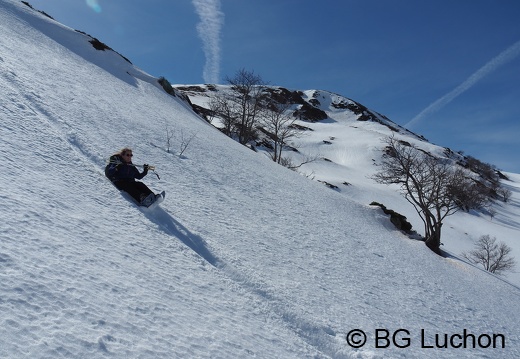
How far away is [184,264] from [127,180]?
265cm

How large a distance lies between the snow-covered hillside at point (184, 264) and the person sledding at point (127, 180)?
224 millimetres

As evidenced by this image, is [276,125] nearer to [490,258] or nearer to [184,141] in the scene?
[184,141]

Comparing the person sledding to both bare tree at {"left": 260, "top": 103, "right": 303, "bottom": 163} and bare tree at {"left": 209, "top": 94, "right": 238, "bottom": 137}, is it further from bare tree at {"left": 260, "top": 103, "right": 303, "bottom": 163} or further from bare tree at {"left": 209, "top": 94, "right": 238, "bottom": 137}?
bare tree at {"left": 209, "top": 94, "right": 238, "bottom": 137}

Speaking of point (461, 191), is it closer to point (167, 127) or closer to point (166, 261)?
point (167, 127)

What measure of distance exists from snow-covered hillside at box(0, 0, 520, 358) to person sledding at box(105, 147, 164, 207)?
224mm

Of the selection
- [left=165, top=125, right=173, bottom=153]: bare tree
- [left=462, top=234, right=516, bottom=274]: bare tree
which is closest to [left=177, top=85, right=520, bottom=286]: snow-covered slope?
[left=462, top=234, right=516, bottom=274]: bare tree

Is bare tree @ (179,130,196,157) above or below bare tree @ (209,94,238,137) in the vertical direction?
below

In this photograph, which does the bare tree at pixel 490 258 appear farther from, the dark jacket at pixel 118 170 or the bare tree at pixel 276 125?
the dark jacket at pixel 118 170

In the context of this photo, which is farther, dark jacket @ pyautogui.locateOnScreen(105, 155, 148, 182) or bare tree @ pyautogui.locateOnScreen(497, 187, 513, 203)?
bare tree @ pyautogui.locateOnScreen(497, 187, 513, 203)

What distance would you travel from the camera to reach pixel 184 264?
5117mm

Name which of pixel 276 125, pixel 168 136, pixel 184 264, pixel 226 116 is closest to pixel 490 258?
pixel 276 125

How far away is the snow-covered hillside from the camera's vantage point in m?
3.13

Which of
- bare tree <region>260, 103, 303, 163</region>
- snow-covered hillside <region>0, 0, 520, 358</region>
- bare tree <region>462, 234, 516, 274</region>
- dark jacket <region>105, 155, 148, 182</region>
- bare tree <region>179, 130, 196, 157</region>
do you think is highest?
bare tree <region>260, 103, 303, 163</region>

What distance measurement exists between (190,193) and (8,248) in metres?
5.77
